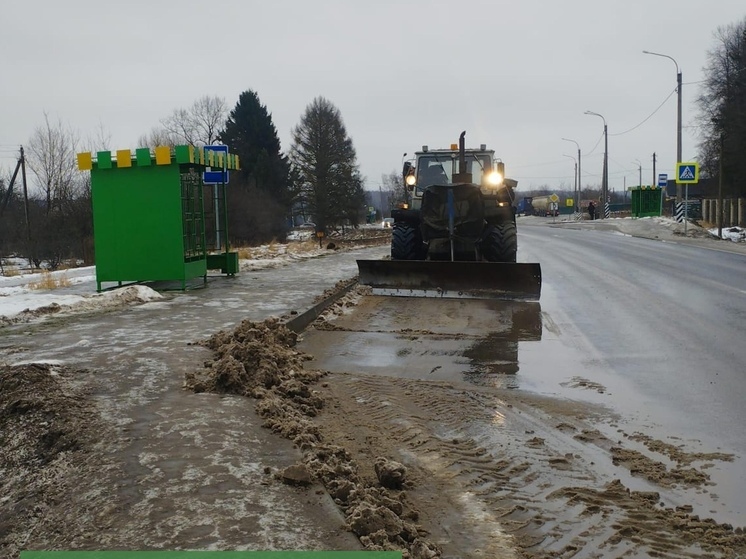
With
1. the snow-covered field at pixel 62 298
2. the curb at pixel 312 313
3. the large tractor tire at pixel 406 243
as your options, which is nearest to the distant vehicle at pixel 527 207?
the large tractor tire at pixel 406 243

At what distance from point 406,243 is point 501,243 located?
2.01 metres

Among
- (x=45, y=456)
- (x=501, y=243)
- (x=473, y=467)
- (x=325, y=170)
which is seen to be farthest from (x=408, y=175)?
(x=325, y=170)

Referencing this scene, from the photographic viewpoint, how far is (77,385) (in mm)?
5871

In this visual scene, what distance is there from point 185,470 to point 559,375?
424 cm

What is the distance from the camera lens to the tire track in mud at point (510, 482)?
353 centimetres

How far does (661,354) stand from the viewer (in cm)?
783

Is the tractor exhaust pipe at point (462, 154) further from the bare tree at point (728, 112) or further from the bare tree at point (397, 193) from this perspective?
the bare tree at point (728, 112)

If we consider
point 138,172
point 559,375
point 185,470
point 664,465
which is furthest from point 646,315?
point 138,172

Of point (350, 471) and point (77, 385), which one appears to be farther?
point (77, 385)

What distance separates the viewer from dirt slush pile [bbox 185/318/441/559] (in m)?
3.39

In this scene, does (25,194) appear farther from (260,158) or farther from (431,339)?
(431,339)

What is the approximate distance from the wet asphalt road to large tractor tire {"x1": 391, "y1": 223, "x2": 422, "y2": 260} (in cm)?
275

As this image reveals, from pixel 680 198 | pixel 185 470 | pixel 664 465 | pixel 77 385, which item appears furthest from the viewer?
pixel 680 198

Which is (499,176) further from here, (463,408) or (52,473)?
(52,473)
